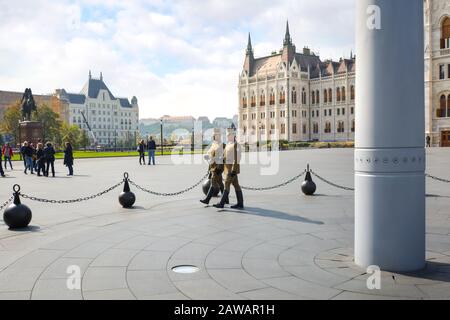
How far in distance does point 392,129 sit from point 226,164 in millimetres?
5232

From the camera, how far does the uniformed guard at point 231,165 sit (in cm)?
962

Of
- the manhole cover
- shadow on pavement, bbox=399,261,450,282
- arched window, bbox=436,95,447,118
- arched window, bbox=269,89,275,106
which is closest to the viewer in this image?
shadow on pavement, bbox=399,261,450,282

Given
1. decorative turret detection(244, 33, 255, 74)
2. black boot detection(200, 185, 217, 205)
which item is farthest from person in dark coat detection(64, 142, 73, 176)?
decorative turret detection(244, 33, 255, 74)

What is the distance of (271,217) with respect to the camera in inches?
337

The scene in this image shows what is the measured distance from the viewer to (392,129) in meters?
4.94

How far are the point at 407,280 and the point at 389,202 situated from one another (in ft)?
2.91

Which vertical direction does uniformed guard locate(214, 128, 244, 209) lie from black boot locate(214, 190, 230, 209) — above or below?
above

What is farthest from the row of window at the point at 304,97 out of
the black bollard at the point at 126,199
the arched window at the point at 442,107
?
the black bollard at the point at 126,199

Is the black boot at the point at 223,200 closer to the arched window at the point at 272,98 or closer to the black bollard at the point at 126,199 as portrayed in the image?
the black bollard at the point at 126,199

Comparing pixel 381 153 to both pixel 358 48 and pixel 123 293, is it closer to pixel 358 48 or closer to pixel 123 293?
pixel 358 48

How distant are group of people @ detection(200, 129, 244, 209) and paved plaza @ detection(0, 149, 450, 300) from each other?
0.42m

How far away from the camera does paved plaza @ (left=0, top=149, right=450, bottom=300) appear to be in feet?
14.4

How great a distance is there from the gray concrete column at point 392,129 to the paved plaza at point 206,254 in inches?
15.6

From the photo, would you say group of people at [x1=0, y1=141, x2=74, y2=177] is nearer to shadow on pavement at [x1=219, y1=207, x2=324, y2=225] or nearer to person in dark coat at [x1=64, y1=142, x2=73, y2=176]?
person in dark coat at [x1=64, y1=142, x2=73, y2=176]
